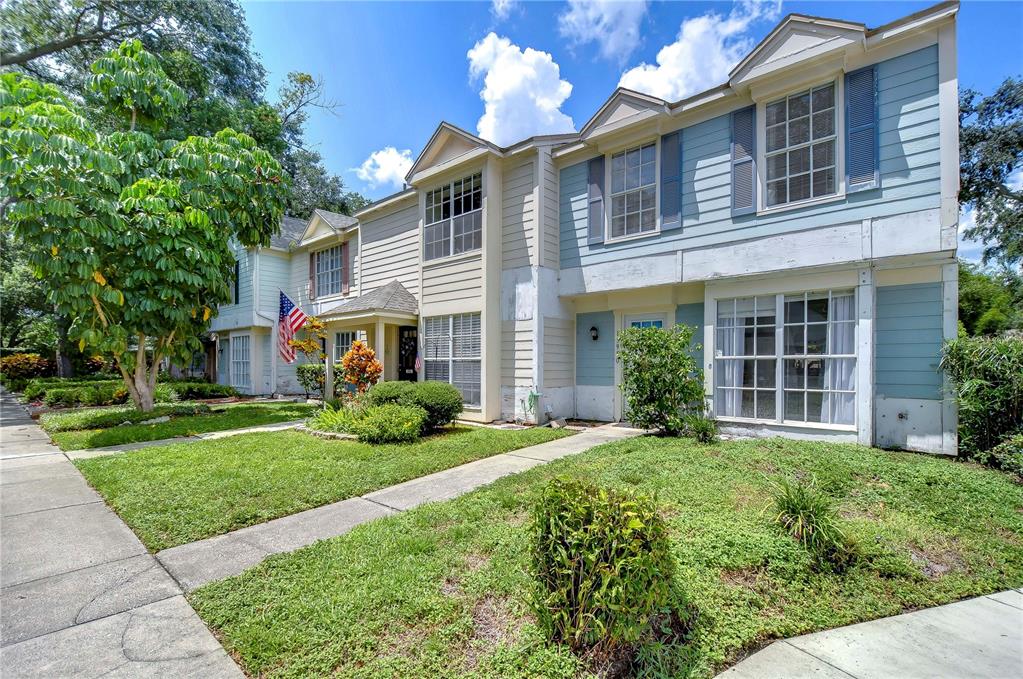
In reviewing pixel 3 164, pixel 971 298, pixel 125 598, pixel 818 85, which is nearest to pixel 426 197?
pixel 3 164

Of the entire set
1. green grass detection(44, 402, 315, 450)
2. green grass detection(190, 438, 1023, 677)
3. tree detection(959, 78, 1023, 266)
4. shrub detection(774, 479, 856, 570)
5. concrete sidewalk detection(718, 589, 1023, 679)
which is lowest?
green grass detection(44, 402, 315, 450)

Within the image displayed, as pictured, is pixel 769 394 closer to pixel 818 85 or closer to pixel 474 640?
pixel 818 85

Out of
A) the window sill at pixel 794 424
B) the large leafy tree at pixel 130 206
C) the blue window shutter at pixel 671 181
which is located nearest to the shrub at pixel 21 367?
the large leafy tree at pixel 130 206

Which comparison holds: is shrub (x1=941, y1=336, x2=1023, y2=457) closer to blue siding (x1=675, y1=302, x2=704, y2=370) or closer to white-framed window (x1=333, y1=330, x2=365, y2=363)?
blue siding (x1=675, y1=302, x2=704, y2=370)

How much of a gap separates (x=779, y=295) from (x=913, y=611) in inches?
216

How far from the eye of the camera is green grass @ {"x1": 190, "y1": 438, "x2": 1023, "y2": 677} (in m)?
2.42

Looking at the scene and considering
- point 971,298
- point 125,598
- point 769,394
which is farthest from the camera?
point 971,298

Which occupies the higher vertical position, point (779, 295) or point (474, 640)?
point (779, 295)

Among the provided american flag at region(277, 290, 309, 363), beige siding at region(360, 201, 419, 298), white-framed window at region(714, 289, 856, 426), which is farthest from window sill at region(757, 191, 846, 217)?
american flag at region(277, 290, 309, 363)

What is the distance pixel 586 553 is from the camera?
2.40m

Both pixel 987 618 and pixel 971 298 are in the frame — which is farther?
pixel 971 298

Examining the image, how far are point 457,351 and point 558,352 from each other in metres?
2.53

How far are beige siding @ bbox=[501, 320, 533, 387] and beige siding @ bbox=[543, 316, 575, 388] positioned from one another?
357 mm

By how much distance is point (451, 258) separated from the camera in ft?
36.0
